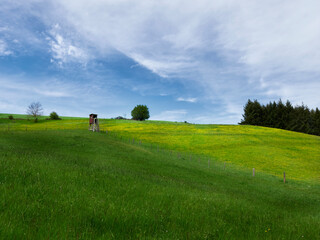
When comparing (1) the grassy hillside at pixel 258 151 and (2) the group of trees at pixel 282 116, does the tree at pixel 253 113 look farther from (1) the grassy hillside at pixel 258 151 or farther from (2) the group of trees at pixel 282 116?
(1) the grassy hillside at pixel 258 151

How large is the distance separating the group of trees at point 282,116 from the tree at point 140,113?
219 feet

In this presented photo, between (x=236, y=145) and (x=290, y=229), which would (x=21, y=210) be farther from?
(x=236, y=145)

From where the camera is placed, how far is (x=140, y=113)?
5571 inches

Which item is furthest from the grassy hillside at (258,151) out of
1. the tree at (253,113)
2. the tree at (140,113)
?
the tree at (140,113)

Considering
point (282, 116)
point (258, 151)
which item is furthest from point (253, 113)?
point (258, 151)

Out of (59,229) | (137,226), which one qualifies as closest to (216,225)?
(137,226)

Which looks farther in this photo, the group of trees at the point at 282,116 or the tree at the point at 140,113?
the tree at the point at 140,113

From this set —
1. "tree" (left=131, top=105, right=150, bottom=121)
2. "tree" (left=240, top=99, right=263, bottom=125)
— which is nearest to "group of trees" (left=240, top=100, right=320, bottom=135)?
"tree" (left=240, top=99, right=263, bottom=125)

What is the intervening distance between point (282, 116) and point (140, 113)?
295 ft

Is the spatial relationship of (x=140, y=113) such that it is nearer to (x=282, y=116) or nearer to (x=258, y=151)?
(x=282, y=116)

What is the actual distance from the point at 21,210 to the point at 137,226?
108 inches

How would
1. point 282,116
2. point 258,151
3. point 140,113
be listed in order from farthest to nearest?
point 140,113 < point 282,116 < point 258,151

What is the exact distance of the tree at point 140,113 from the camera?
141625mm

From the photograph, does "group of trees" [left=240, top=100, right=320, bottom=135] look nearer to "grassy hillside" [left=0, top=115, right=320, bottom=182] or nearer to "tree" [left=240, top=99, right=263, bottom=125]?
"tree" [left=240, top=99, right=263, bottom=125]
